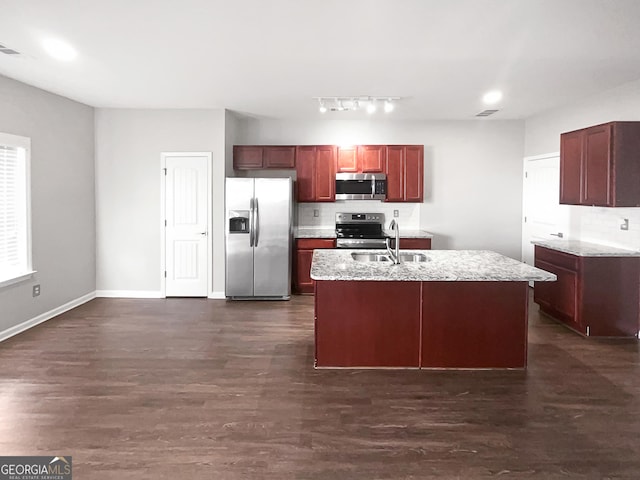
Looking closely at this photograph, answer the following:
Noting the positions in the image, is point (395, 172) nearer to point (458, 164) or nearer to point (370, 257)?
point (458, 164)

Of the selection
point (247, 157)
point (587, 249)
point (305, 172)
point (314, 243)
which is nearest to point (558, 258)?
point (587, 249)

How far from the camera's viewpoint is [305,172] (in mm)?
7387

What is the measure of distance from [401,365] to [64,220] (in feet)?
14.2

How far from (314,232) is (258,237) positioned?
3.31 feet

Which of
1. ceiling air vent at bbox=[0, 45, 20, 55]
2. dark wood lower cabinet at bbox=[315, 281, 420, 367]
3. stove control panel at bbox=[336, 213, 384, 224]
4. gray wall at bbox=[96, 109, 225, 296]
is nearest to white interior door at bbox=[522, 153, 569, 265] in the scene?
stove control panel at bbox=[336, 213, 384, 224]

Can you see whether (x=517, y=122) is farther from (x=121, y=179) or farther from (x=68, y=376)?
(x=68, y=376)

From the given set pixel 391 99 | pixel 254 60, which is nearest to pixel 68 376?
pixel 254 60

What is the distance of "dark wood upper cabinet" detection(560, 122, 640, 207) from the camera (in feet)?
15.7

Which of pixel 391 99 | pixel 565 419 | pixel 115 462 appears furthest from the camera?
pixel 391 99

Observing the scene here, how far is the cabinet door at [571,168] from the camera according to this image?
17.6 feet

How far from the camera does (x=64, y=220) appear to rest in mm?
6055

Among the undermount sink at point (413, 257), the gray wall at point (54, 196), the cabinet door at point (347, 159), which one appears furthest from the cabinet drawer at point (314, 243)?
the gray wall at point (54, 196)

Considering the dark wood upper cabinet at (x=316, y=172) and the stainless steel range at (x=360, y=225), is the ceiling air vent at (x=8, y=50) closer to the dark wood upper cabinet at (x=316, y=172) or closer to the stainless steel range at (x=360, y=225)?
the dark wood upper cabinet at (x=316, y=172)

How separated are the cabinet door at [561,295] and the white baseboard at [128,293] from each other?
4.88m
